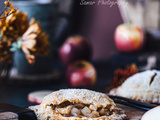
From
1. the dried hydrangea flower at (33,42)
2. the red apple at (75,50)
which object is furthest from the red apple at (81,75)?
the dried hydrangea flower at (33,42)

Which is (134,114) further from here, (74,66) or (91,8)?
(91,8)

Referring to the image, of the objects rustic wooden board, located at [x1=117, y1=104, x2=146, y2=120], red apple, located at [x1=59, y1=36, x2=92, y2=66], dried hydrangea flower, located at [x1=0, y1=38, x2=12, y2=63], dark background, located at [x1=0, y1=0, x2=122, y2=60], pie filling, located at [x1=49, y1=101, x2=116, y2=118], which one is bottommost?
rustic wooden board, located at [x1=117, y1=104, x2=146, y2=120]

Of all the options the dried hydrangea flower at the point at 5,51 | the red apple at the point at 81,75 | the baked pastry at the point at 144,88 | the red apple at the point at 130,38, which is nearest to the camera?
the baked pastry at the point at 144,88

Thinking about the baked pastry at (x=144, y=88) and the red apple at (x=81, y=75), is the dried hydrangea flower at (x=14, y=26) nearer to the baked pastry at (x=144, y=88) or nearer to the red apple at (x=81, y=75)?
the baked pastry at (x=144, y=88)

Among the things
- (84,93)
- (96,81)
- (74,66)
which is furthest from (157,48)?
(84,93)

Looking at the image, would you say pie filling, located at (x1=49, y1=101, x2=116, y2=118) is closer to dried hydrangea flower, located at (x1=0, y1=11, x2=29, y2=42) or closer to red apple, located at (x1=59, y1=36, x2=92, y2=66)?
dried hydrangea flower, located at (x1=0, y1=11, x2=29, y2=42)

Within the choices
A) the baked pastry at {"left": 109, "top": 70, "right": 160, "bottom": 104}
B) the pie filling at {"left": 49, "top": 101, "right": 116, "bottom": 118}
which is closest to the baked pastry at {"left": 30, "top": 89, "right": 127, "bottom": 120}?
the pie filling at {"left": 49, "top": 101, "right": 116, "bottom": 118}
